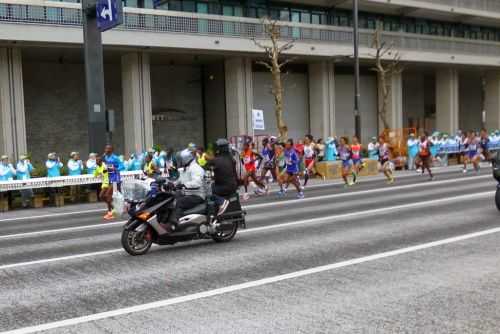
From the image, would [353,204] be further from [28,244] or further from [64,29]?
[64,29]

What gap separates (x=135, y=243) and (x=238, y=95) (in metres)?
23.7

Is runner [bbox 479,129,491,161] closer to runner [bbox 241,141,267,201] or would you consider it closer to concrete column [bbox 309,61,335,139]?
concrete column [bbox 309,61,335,139]

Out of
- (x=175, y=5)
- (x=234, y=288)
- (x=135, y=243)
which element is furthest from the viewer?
(x=175, y=5)

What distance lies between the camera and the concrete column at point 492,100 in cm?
4844

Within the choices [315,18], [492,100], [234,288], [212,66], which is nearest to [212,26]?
[212,66]

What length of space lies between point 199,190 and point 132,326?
4.39 meters

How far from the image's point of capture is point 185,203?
935 centimetres

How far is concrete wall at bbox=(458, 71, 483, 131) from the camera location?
2090 inches

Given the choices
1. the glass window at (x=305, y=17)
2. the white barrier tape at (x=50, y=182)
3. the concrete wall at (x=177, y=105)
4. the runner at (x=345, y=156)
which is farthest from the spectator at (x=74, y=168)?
the glass window at (x=305, y=17)

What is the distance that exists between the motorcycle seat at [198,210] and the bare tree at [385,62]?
26.6 m

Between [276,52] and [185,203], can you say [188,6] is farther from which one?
[185,203]

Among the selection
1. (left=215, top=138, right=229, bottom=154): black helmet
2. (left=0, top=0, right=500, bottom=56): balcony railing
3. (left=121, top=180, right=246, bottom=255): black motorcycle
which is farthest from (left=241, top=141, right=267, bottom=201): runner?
(left=0, top=0, right=500, bottom=56): balcony railing

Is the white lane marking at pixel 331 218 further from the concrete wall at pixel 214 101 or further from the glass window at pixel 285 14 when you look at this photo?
the glass window at pixel 285 14

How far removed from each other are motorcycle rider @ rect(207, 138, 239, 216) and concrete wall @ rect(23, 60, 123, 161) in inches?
879
